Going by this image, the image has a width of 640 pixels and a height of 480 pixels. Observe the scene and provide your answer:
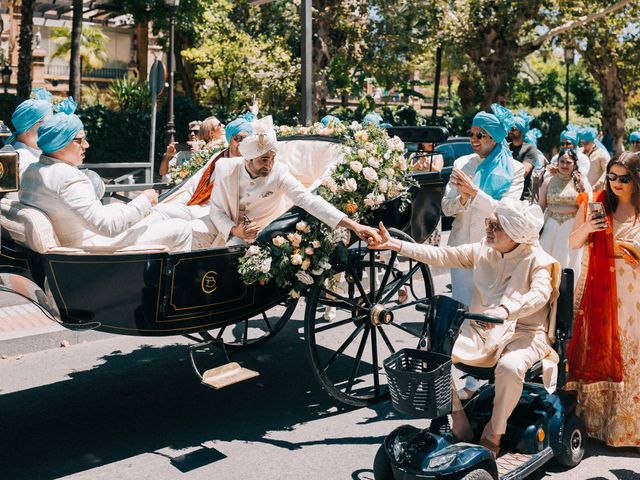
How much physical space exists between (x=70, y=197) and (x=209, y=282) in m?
0.99

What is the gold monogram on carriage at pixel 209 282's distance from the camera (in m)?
4.85

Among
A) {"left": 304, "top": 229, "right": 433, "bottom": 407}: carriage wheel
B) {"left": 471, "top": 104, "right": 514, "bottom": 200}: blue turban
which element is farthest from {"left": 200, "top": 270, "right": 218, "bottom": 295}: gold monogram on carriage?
{"left": 471, "top": 104, "right": 514, "bottom": 200}: blue turban

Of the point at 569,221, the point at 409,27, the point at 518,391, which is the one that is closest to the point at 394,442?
the point at 518,391

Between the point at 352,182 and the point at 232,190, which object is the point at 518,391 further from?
the point at 232,190

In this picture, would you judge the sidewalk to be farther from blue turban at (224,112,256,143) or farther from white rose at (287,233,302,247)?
white rose at (287,233,302,247)

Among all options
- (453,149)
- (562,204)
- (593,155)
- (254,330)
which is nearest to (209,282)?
(254,330)

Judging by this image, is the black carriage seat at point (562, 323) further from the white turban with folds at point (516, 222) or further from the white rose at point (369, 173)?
the white rose at point (369, 173)

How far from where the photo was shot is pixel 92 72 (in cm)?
4034

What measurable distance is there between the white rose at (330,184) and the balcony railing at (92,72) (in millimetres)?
35562

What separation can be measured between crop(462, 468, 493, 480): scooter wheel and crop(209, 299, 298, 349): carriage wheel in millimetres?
2389

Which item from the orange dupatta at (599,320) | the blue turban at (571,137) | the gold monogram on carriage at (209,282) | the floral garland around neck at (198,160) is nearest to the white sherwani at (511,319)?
the orange dupatta at (599,320)

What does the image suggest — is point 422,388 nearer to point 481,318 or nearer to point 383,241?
point 481,318

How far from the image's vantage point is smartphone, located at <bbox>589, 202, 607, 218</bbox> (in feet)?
15.3

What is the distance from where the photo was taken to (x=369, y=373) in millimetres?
6285
